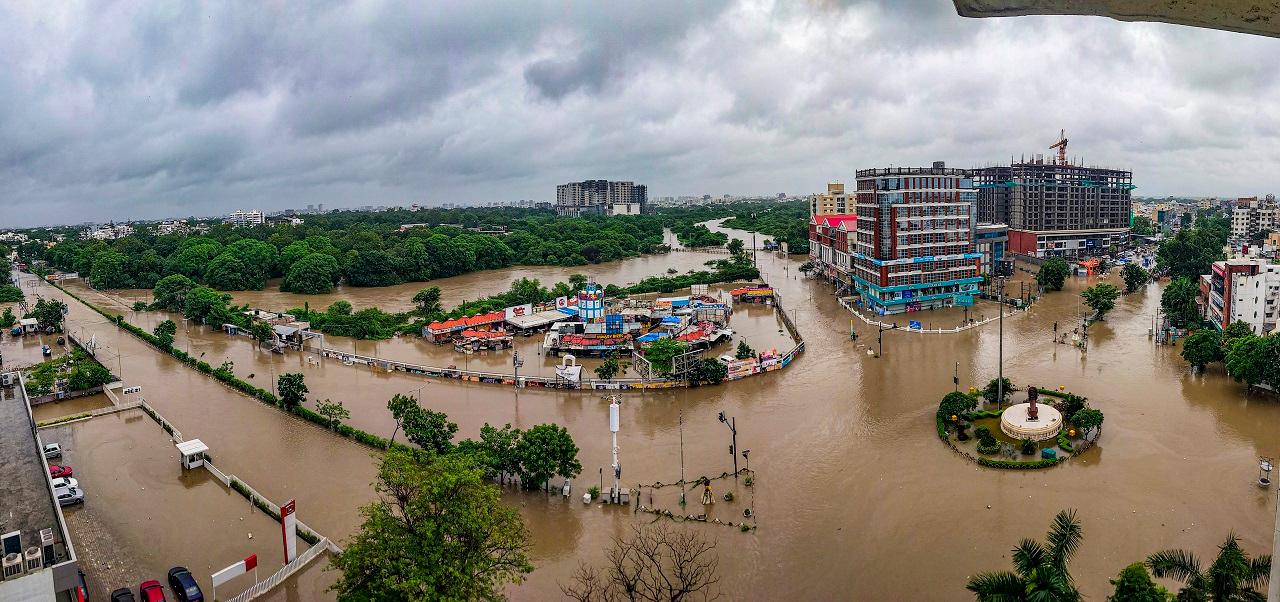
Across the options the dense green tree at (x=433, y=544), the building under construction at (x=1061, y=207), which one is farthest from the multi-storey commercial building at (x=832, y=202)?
the dense green tree at (x=433, y=544)

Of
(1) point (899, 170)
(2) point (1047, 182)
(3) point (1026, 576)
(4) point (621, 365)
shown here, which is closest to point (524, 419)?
(4) point (621, 365)

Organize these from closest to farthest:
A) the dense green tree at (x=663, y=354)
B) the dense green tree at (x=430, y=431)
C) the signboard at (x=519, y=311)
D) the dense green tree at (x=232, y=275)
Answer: the dense green tree at (x=430, y=431), the dense green tree at (x=663, y=354), the signboard at (x=519, y=311), the dense green tree at (x=232, y=275)

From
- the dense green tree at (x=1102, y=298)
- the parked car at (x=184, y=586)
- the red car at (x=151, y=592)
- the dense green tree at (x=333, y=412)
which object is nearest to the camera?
the red car at (x=151, y=592)

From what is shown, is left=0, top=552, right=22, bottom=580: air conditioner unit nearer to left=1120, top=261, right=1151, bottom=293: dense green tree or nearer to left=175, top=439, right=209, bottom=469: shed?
left=175, top=439, right=209, bottom=469: shed

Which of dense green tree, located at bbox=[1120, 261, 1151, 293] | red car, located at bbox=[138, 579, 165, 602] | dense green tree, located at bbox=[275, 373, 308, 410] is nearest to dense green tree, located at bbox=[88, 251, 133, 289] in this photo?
dense green tree, located at bbox=[275, 373, 308, 410]

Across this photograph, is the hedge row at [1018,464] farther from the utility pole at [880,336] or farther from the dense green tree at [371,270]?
the dense green tree at [371,270]
